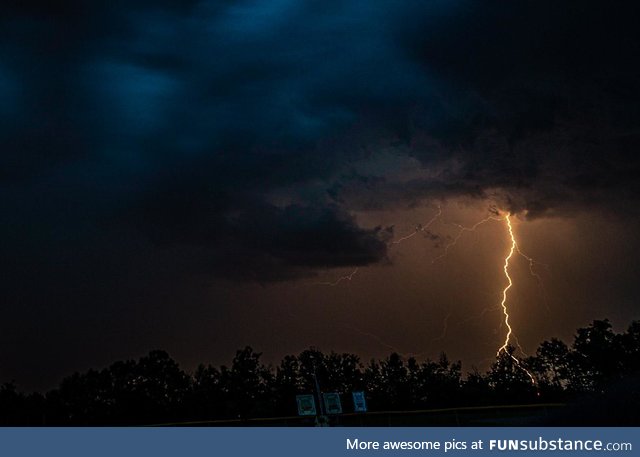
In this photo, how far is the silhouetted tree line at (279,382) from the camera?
254ft

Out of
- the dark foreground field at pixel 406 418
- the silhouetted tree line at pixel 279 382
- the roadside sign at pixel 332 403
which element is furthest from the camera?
the silhouetted tree line at pixel 279 382

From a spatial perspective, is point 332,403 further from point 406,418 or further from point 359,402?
point 406,418

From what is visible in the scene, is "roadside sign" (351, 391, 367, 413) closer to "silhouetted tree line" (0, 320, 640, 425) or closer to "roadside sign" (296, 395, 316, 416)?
"roadside sign" (296, 395, 316, 416)

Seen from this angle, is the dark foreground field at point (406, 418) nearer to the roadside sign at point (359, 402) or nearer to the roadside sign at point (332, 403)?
the roadside sign at point (359, 402)

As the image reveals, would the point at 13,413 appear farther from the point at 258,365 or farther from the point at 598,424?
the point at 598,424

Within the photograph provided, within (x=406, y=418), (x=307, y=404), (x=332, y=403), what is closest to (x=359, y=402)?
(x=332, y=403)

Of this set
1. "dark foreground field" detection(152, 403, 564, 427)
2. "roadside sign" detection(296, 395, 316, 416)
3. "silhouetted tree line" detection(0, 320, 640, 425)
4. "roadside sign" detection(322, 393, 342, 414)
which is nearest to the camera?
"roadside sign" detection(322, 393, 342, 414)

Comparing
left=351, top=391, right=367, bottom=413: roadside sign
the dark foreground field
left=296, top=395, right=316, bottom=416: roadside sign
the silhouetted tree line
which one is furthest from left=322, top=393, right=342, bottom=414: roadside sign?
the silhouetted tree line

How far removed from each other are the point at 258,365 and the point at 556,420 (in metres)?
62.5

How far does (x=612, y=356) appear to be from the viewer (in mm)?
78250

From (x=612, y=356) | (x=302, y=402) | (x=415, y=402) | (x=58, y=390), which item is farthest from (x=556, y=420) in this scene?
(x=58, y=390)

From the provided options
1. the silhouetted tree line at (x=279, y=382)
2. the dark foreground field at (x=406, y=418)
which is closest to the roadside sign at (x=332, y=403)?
the dark foreground field at (x=406, y=418)

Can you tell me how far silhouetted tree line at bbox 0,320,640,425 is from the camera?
7744cm

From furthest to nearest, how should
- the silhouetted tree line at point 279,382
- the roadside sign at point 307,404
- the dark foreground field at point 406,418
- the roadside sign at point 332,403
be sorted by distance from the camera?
the silhouetted tree line at point 279,382
the dark foreground field at point 406,418
the roadside sign at point 307,404
the roadside sign at point 332,403
